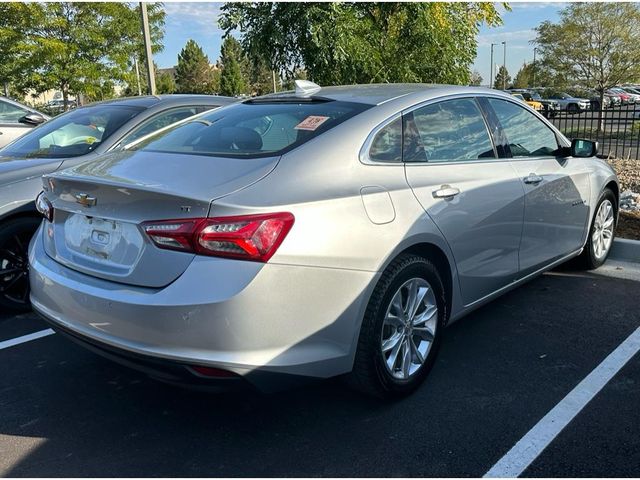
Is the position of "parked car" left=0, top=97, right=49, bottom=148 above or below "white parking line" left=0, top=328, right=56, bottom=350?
above

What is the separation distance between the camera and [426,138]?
3.40 m

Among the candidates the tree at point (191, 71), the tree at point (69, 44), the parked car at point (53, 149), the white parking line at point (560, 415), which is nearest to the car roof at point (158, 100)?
the parked car at point (53, 149)

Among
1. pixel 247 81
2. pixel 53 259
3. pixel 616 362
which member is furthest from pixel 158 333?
pixel 247 81

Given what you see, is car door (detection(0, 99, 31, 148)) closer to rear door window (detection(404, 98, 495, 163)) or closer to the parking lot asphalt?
the parking lot asphalt

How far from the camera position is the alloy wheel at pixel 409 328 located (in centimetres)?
304

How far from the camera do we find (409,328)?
3.15m

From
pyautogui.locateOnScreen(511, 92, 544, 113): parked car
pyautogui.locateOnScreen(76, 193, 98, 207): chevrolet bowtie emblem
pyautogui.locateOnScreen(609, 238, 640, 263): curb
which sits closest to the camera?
pyautogui.locateOnScreen(76, 193, 98, 207): chevrolet bowtie emblem

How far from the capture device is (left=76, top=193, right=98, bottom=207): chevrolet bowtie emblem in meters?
2.77

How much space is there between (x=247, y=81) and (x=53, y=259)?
56008 millimetres

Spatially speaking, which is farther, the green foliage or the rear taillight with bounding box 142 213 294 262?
the green foliage

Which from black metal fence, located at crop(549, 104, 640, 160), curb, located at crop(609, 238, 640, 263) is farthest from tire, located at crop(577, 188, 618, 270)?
black metal fence, located at crop(549, 104, 640, 160)

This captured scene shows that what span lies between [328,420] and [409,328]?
24.8 inches

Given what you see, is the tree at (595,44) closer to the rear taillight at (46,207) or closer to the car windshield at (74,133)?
the car windshield at (74,133)

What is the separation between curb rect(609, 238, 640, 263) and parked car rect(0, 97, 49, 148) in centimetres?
657
